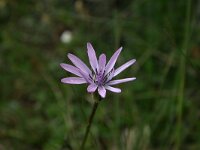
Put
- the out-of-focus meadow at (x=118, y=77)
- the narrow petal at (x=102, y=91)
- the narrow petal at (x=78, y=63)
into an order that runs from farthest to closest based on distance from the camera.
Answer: the out-of-focus meadow at (x=118, y=77) < the narrow petal at (x=78, y=63) < the narrow petal at (x=102, y=91)

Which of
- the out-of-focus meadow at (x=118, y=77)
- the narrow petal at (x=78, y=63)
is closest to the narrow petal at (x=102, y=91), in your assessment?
the narrow petal at (x=78, y=63)

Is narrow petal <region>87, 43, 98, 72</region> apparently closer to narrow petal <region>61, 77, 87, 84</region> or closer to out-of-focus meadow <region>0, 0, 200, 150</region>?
narrow petal <region>61, 77, 87, 84</region>

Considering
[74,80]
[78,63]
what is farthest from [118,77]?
[74,80]

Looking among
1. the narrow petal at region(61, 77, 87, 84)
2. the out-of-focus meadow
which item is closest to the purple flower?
the narrow petal at region(61, 77, 87, 84)

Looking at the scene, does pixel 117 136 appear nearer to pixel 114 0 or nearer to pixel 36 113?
pixel 36 113

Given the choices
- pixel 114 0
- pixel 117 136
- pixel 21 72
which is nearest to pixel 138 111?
pixel 117 136

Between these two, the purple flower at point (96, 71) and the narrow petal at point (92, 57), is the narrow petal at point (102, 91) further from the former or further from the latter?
the narrow petal at point (92, 57)

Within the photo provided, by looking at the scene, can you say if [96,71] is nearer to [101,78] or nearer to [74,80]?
[101,78]

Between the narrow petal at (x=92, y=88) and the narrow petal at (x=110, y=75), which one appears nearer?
the narrow petal at (x=92, y=88)
